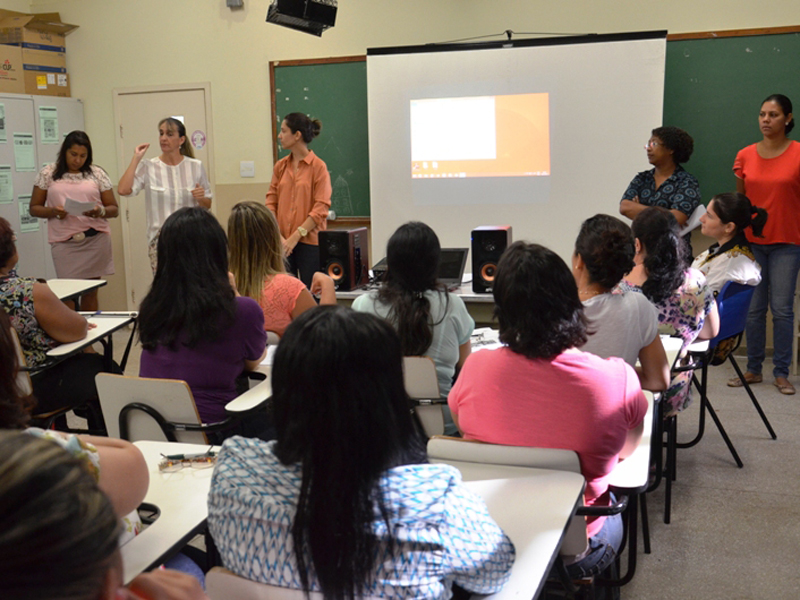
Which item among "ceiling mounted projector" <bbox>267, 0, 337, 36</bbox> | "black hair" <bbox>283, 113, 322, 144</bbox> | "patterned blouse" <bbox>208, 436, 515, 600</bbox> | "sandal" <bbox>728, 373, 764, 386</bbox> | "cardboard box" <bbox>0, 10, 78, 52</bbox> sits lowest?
"sandal" <bbox>728, 373, 764, 386</bbox>

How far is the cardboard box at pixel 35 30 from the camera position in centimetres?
576

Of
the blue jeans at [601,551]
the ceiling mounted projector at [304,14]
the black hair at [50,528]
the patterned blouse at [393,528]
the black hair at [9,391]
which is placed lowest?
the blue jeans at [601,551]

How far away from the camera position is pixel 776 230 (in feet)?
14.2

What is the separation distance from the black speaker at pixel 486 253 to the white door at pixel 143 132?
121 inches

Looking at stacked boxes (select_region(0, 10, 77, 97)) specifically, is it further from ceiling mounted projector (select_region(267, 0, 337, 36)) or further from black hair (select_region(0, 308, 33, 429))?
black hair (select_region(0, 308, 33, 429))

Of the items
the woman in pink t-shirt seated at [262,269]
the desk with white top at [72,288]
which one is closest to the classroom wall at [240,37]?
the desk with white top at [72,288]

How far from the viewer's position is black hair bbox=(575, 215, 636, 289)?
2.17 m

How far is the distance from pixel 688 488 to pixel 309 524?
98.7 inches

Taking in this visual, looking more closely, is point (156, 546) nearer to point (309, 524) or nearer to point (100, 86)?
point (309, 524)

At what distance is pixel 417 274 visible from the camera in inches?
95.4

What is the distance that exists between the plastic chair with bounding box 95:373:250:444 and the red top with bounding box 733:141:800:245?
3.45m

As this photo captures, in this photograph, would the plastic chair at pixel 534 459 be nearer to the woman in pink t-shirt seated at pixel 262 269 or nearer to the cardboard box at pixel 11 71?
the woman in pink t-shirt seated at pixel 262 269

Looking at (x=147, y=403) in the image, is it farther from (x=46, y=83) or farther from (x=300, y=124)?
(x=46, y=83)

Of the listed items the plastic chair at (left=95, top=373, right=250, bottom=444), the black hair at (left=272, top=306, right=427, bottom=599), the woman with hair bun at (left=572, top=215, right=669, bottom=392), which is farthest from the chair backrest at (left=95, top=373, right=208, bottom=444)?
the woman with hair bun at (left=572, top=215, right=669, bottom=392)
